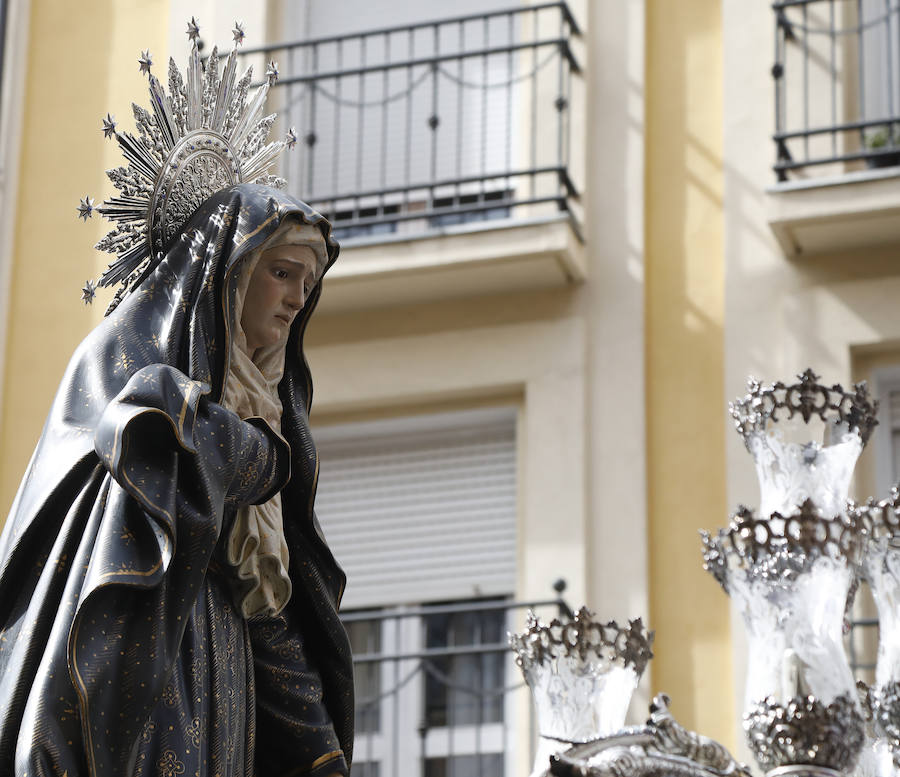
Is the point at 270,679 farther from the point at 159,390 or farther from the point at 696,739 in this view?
the point at 696,739

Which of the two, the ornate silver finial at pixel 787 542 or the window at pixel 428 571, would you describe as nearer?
the ornate silver finial at pixel 787 542

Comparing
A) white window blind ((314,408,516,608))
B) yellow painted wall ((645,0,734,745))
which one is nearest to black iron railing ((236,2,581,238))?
yellow painted wall ((645,0,734,745))

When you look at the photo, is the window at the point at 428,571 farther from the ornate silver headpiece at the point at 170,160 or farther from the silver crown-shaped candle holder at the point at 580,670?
the ornate silver headpiece at the point at 170,160

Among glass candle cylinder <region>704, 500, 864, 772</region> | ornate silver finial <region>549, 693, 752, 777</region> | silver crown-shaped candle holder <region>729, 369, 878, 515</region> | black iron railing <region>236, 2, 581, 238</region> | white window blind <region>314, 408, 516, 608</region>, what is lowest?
ornate silver finial <region>549, 693, 752, 777</region>

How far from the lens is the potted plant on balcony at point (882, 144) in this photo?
29.5 feet

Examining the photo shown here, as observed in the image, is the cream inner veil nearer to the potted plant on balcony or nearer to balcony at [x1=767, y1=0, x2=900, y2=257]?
balcony at [x1=767, y1=0, x2=900, y2=257]

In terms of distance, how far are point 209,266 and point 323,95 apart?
246 inches

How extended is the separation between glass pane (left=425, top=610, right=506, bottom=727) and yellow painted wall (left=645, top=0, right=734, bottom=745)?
0.80m

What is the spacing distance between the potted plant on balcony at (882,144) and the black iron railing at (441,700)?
7.90 feet

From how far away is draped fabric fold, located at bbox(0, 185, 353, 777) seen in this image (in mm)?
3508

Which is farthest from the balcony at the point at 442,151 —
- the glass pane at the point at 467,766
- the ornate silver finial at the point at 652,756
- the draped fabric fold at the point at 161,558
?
the ornate silver finial at the point at 652,756

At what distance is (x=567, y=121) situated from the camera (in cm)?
952

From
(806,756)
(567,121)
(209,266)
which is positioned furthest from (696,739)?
(567,121)

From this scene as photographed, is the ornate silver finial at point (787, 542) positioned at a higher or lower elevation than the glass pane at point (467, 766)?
lower
